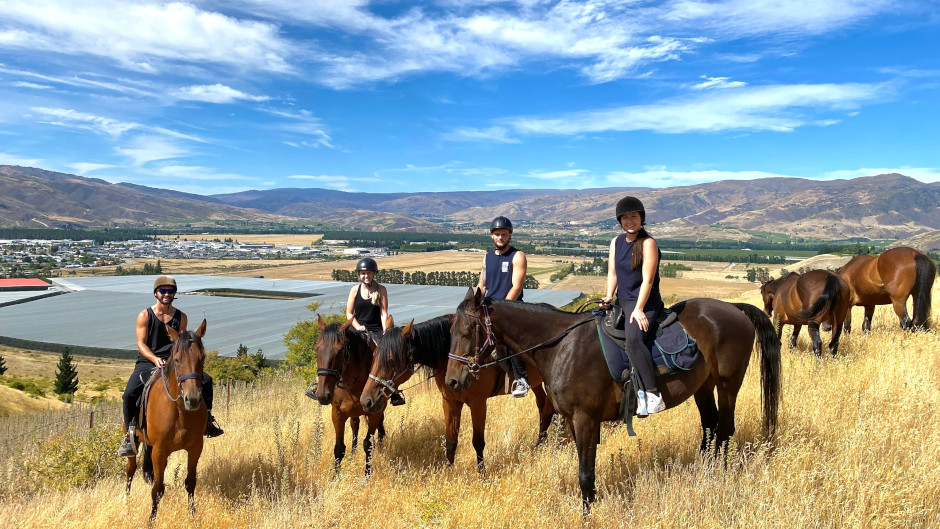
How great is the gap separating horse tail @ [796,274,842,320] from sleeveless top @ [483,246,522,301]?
6901mm

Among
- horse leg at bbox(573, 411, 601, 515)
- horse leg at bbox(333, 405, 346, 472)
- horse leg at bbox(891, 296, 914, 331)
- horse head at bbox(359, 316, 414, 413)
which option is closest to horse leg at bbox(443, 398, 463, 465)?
horse head at bbox(359, 316, 414, 413)

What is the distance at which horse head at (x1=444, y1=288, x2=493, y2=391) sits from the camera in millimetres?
5266

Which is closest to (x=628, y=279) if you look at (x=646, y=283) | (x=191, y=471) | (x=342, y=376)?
(x=646, y=283)

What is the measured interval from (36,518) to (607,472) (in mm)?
6193

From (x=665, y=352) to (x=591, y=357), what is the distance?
2.37 feet

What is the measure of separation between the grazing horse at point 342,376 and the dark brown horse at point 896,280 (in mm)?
10336

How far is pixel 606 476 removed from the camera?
5613mm

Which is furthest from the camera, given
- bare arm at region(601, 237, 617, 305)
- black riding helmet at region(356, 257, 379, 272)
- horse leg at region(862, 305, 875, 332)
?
horse leg at region(862, 305, 875, 332)

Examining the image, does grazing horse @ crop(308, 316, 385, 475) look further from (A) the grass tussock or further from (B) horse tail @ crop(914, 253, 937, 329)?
(B) horse tail @ crop(914, 253, 937, 329)

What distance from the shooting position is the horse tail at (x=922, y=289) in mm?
10492

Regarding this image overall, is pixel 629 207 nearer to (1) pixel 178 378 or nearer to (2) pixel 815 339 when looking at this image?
(1) pixel 178 378

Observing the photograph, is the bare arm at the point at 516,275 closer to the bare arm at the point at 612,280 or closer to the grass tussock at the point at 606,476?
the bare arm at the point at 612,280

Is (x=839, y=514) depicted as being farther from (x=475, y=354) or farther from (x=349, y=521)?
(x=349, y=521)

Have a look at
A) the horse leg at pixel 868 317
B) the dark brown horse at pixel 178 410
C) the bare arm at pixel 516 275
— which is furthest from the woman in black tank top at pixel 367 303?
the horse leg at pixel 868 317
